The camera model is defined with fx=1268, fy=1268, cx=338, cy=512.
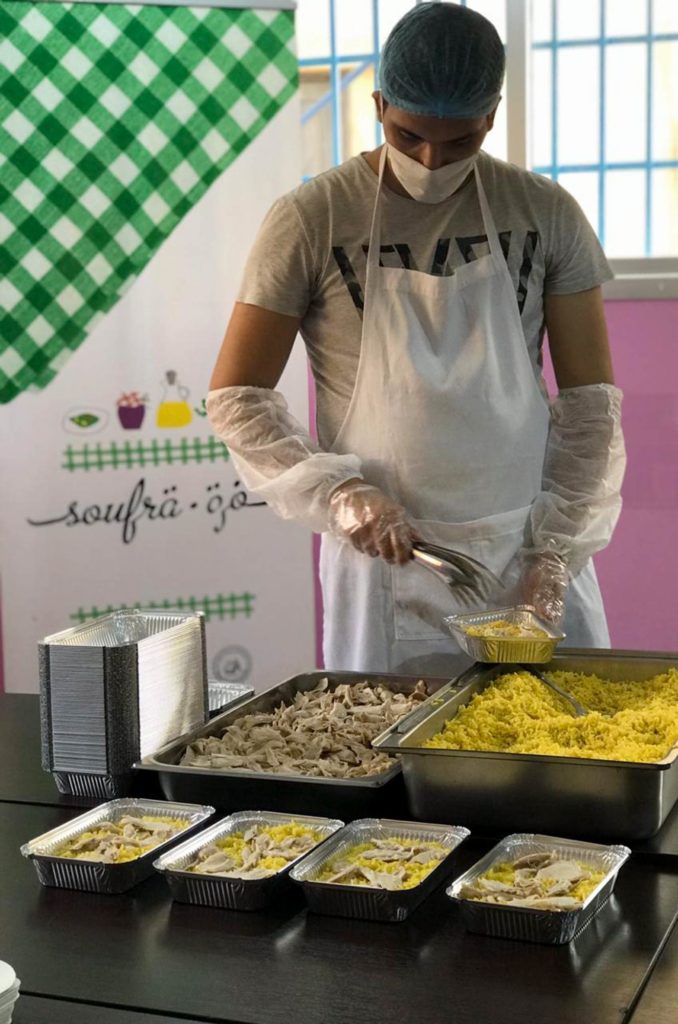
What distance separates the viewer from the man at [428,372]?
2055 mm

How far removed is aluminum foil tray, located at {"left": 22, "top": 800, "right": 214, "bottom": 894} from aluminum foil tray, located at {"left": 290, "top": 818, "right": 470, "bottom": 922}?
167 mm

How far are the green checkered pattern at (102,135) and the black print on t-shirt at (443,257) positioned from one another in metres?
1.28

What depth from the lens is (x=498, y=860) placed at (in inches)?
46.9

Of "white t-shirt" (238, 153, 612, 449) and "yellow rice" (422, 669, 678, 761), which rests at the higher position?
"white t-shirt" (238, 153, 612, 449)

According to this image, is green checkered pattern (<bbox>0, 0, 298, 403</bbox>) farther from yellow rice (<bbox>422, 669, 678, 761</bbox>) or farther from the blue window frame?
yellow rice (<bbox>422, 669, 678, 761</bbox>)

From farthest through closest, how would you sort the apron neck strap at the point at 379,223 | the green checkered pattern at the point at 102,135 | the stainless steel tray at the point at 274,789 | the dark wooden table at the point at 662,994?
the green checkered pattern at the point at 102,135
the apron neck strap at the point at 379,223
the stainless steel tray at the point at 274,789
the dark wooden table at the point at 662,994

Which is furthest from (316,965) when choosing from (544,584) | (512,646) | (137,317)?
(137,317)

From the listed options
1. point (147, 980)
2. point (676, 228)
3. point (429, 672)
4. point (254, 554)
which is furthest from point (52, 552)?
point (147, 980)

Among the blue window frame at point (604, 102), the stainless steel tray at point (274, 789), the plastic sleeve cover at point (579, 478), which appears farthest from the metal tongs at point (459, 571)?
the blue window frame at point (604, 102)

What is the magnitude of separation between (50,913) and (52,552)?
216cm

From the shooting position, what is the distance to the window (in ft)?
12.1

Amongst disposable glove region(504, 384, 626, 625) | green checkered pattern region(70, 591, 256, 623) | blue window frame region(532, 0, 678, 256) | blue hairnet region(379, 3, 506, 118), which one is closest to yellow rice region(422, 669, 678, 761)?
disposable glove region(504, 384, 626, 625)

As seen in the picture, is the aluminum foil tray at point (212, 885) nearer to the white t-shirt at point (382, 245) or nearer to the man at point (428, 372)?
the man at point (428, 372)

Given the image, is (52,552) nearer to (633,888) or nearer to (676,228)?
(676,228)
